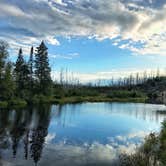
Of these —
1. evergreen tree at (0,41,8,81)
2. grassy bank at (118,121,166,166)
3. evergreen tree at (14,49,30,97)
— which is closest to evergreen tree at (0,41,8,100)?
evergreen tree at (0,41,8,81)

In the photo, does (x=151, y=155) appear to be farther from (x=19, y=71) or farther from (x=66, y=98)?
(x=66, y=98)

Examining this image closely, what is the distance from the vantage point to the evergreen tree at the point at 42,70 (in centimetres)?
8212

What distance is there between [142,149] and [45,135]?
13.5 metres

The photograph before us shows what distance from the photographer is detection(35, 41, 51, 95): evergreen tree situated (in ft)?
269

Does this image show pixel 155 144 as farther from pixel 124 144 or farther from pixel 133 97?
pixel 133 97

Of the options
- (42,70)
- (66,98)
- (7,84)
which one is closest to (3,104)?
(7,84)

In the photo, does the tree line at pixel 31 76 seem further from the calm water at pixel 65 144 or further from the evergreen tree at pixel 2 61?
the calm water at pixel 65 144

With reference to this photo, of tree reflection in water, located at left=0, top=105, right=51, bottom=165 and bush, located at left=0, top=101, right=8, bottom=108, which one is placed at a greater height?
bush, located at left=0, top=101, right=8, bottom=108

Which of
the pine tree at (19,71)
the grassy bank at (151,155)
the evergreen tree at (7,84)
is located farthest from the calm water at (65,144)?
the pine tree at (19,71)

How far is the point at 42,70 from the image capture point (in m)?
85.3

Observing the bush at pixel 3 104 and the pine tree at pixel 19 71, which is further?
the pine tree at pixel 19 71

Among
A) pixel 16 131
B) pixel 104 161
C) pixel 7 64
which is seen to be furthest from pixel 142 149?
pixel 7 64

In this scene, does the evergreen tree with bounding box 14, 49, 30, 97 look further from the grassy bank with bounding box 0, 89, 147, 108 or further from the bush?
the bush

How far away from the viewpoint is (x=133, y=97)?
11769cm
